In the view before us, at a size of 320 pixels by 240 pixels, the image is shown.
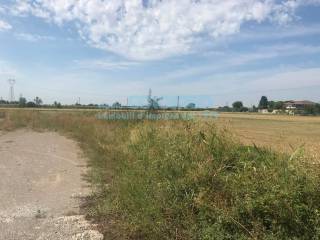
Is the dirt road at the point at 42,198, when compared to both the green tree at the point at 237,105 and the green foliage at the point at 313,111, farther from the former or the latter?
the green tree at the point at 237,105

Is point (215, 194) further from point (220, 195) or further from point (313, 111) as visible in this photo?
point (313, 111)

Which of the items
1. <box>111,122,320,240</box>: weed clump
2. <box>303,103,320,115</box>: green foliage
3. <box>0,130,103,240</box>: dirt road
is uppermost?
<box>111,122,320,240</box>: weed clump

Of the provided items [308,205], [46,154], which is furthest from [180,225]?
[46,154]

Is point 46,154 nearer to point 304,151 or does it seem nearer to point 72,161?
point 72,161

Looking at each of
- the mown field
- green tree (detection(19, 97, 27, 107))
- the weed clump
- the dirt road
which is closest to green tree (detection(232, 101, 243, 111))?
green tree (detection(19, 97, 27, 107))

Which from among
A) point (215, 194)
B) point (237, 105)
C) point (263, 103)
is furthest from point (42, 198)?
point (263, 103)

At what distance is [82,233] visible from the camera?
615 cm

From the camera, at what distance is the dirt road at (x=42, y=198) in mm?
6207

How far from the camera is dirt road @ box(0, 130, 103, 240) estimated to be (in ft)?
20.4

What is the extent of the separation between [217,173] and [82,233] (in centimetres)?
210

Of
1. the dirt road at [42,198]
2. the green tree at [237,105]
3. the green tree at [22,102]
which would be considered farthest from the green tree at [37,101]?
the dirt road at [42,198]

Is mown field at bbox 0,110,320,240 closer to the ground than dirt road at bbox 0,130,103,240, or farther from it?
farther from it

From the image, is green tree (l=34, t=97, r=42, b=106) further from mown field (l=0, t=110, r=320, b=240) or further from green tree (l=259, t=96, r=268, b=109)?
mown field (l=0, t=110, r=320, b=240)

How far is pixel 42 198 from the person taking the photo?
27.9ft
